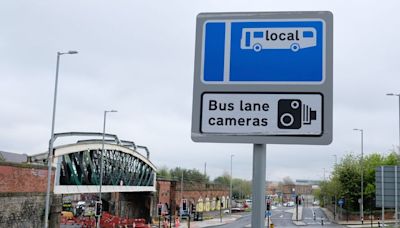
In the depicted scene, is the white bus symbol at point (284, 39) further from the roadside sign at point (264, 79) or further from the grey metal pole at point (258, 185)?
the grey metal pole at point (258, 185)

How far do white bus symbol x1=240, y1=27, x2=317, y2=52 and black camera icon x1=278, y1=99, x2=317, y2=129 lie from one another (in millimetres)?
347

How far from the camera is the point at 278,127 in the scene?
321 centimetres

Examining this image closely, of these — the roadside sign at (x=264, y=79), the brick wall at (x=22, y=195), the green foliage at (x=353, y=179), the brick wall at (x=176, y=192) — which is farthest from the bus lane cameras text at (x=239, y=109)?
the green foliage at (x=353, y=179)

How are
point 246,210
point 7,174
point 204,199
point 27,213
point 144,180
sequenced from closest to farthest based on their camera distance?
point 7,174, point 27,213, point 144,180, point 204,199, point 246,210

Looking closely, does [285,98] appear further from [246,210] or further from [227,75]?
[246,210]

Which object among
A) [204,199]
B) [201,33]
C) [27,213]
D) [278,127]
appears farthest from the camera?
[204,199]

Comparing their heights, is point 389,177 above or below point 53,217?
above

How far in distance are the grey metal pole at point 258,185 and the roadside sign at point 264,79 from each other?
0.08 m

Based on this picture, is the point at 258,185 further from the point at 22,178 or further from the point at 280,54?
the point at 22,178

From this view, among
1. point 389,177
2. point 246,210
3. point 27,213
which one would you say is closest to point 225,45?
point 389,177

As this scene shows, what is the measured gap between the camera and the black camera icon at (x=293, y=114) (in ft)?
10.5

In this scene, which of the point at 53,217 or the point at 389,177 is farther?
the point at 53,217

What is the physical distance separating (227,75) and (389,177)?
2210 centimetres

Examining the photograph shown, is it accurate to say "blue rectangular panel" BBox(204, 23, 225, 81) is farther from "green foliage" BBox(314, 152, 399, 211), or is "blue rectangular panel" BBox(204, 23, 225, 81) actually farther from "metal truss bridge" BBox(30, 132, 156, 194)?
"green foliage" BBox(314, 152, 399, 211)
